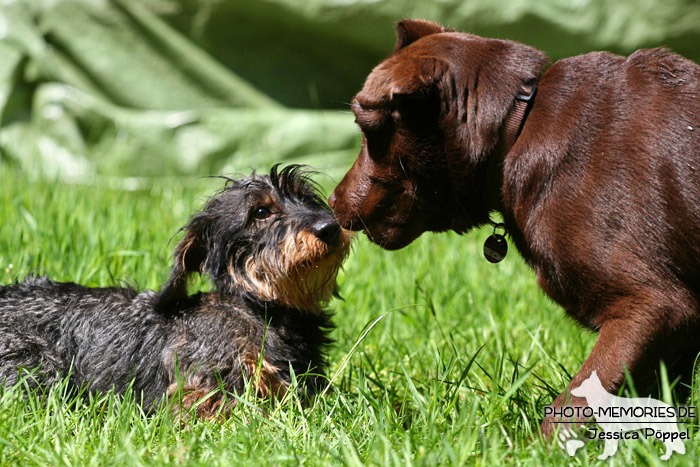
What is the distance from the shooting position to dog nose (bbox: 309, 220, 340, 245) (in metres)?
3.82

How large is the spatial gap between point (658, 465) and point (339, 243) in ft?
5.89

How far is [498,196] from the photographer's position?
336 cm

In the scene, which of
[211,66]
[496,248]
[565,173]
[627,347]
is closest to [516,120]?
[565,173]

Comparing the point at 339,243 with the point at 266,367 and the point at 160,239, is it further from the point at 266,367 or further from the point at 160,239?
the point at 160,239

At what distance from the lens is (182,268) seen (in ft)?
12.9

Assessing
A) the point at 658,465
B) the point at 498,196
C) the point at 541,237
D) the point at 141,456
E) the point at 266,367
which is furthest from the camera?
the point at 266,367

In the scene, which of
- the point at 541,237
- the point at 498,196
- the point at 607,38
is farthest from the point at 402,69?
the point at 607,38

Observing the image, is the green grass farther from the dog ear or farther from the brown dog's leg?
the dog ear

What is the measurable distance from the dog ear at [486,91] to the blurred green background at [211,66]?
4259 millimetres

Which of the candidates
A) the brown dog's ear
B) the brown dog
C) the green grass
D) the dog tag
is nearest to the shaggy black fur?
the green grass

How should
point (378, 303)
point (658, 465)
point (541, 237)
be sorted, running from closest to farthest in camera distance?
point (658, 465) < point (541, 237) < point (378, 303)

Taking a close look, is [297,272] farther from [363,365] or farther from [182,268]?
[363,365]

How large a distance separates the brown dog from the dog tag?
100mm

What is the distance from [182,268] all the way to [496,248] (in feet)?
4.92
